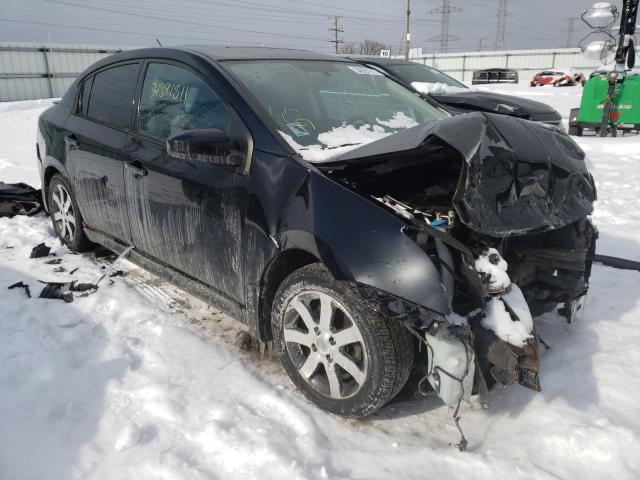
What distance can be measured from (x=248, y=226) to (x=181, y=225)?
0.59 metres

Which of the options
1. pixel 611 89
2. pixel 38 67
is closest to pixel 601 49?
pixel 611 89

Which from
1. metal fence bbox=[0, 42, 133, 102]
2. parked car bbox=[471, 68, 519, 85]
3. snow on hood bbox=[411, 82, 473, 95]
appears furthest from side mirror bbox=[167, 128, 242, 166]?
parked car bbox=[471, 68, 519, 85]

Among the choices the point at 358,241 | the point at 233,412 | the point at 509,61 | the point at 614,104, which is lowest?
the point at 233,412

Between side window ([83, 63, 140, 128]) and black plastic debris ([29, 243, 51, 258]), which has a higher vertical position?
side window ([83, 63, 140, 128])

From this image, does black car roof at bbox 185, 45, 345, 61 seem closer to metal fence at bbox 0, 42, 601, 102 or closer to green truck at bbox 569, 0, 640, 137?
green truck at bbox 569, 0, 640, 137

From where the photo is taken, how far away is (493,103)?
698cm

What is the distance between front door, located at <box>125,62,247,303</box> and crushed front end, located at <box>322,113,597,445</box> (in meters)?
0.68

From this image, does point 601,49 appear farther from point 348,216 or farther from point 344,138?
point 348,216

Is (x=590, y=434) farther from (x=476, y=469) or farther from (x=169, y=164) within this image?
(x=169, y=164)

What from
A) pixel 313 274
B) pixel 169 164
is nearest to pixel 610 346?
pixel 313 274

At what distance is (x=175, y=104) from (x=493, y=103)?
522 cm

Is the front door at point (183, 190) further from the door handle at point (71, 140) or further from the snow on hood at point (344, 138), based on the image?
the door handle at point (71, 140)

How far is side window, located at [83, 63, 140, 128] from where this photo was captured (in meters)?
3.45

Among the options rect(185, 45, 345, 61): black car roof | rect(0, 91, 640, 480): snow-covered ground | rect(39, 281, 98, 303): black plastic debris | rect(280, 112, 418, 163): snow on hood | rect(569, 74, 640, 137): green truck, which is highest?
rect(185, 45, 345, 61): black car roof
